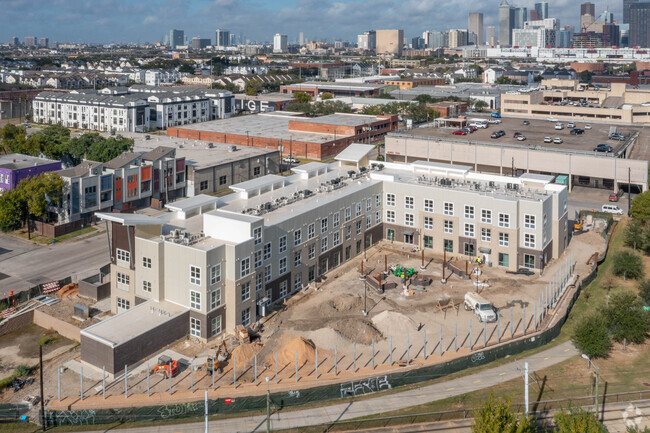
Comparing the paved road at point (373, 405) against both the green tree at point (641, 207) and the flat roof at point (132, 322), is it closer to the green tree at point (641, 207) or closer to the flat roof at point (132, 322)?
the flat roof at point (132, 322)

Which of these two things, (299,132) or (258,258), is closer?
(258,258)

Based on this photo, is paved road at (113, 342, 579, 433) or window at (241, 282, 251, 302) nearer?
paved road at (113, 342, 579, 433)

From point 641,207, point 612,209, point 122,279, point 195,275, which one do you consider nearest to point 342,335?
point 195,275

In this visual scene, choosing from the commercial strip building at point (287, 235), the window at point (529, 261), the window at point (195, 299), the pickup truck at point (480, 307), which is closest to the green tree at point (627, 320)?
the pickup truck at point (480, 307)

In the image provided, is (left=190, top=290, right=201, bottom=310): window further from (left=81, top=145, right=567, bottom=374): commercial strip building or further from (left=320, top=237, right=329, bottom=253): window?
(left=320, top=237, right=329, bottom=253): window

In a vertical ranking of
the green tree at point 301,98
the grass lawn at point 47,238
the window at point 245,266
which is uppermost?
the green tree at point 301,98

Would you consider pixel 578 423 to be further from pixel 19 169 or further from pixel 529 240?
pixel 19 169

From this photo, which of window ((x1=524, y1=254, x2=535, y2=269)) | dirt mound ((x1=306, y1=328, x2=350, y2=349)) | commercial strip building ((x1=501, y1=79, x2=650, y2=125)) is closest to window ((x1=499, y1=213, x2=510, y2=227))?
window ((x1=524, y1=254, x2=535, y2=269))
